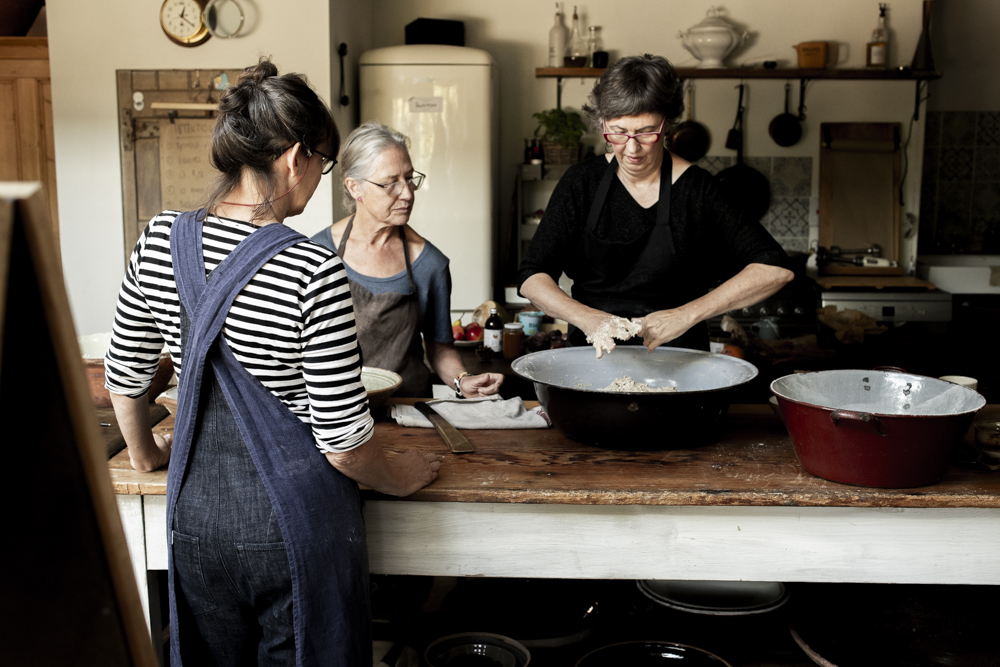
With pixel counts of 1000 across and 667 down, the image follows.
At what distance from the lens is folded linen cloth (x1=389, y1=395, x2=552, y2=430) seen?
1.90 meters

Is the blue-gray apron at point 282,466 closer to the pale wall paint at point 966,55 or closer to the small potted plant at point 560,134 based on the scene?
the small potted plant at point 560,134

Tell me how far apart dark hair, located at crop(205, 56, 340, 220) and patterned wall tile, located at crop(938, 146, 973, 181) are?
5.61m

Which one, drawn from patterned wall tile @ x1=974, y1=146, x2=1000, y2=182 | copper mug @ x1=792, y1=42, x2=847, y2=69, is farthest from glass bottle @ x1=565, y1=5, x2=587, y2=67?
patterned wall tile @ x1=974, y1=146, x2=1000, y2=182

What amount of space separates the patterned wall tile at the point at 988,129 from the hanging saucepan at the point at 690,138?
190cm

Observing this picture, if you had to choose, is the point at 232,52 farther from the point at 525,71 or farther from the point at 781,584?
the point at 781,584

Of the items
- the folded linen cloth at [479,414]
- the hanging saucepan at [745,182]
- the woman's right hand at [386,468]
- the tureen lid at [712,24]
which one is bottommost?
the folded linen cloth at [479,414]

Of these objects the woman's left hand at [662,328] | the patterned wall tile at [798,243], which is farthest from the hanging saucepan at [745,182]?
the woman's left hand at [662,328]

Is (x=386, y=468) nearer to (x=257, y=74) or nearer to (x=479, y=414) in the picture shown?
(x=479, y=414)

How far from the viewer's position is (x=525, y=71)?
5.58 metres

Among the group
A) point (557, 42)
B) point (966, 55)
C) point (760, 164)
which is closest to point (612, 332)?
point (557, 42)

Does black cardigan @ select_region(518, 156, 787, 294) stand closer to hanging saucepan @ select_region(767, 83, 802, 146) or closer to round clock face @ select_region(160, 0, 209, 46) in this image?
round clock face @ select_region(160, 0, 209, 46)

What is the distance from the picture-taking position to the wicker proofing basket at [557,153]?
5.25 m

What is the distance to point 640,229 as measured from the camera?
234cm

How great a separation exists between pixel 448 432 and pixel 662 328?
57 cm
